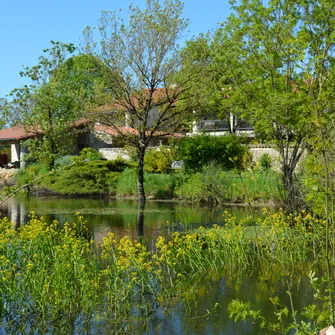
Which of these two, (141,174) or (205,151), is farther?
(205,151)

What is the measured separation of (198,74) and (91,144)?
18530 millimetres

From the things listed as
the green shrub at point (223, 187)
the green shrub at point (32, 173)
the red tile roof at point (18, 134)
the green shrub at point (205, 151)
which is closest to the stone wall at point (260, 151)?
the green shrub at point (205, 151)

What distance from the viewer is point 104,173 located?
1309 inches

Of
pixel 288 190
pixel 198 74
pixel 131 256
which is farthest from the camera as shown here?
pixel 198 74

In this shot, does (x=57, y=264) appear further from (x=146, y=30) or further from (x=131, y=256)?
(x=146, y=30)

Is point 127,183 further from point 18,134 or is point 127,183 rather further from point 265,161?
point 18,134

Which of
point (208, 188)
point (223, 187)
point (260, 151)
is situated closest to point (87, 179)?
point (208, 188)

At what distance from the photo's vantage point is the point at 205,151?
3189cm

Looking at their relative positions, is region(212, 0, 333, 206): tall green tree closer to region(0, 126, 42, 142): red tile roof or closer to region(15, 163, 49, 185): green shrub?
region(15, 163, 49, 185): green shrub

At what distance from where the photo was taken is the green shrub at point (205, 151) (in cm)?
3177

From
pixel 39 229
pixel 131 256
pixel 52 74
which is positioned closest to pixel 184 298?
pixel 131 256

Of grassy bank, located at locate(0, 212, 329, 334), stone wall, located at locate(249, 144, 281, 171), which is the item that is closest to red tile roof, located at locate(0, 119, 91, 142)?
stone wall, located at locate(249, 144, 281, 171)

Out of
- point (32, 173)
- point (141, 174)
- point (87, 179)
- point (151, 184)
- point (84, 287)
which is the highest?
point (32, 173)

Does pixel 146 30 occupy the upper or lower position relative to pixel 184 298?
upper
